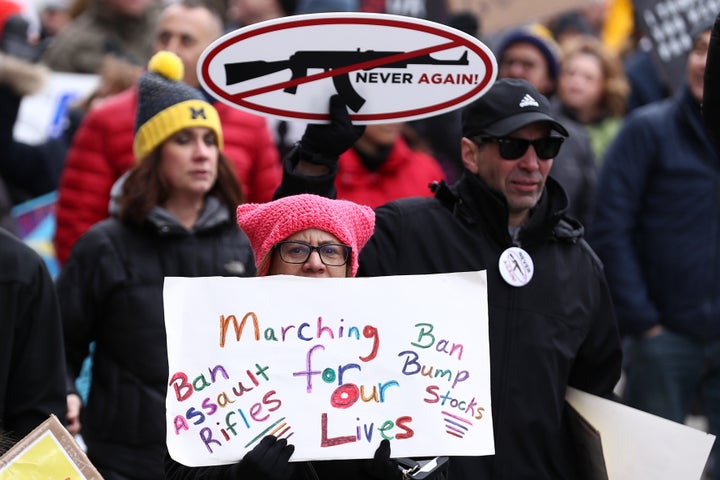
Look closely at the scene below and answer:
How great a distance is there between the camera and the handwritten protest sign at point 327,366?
3.56 metres

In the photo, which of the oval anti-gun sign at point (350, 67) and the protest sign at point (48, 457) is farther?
the oval anti-gun sign at point (350, 67)

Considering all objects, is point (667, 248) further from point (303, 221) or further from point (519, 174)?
point (303, 221)

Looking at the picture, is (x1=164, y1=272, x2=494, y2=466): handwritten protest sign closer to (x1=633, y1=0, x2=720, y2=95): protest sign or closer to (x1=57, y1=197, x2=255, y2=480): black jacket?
(x1=57, y1=197, x2=255, y2=480): black jacket

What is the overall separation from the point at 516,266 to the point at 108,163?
2.68 m

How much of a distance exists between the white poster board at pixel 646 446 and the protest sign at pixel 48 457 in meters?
1.65

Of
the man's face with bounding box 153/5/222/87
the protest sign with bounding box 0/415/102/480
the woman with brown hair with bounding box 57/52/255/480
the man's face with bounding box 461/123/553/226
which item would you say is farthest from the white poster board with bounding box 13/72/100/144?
the protest sign with bounding box 0/415/102/480

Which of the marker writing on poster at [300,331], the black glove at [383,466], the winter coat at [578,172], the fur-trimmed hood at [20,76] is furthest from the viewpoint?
the winter coat at [578,172]

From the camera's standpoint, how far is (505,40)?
7797 mm

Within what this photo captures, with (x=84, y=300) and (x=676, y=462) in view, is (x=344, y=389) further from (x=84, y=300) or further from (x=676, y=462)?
(x=84, y=300)

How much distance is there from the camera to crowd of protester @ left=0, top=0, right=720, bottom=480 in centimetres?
462

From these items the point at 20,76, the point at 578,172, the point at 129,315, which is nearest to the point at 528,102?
the point at 129,315

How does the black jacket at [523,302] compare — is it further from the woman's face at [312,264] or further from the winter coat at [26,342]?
the winter coat at [26,342]

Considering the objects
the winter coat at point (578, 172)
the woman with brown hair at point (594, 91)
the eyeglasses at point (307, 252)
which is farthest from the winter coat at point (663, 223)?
the eyeglasses at point (307, 252)

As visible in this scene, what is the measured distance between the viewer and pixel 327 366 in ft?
12.0
